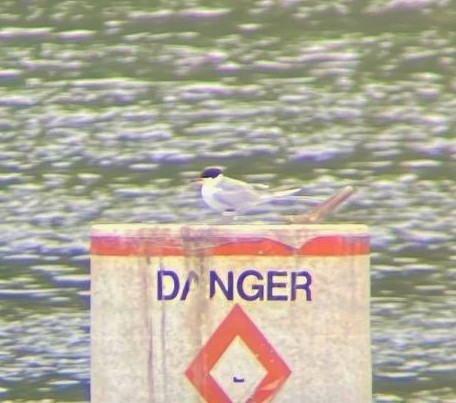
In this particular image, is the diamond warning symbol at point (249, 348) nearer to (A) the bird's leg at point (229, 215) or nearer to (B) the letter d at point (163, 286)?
(B) the letter d at point (163, 286)

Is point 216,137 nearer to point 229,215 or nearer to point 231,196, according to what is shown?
point 231,196

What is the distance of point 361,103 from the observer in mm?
10148

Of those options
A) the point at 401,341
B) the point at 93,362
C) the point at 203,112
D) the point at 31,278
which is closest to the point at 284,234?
the point at 93,362

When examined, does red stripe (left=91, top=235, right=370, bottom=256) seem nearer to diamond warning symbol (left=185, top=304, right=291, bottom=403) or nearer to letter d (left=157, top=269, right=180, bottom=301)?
letter d (left=157, top=269, right=180, bottom=301)

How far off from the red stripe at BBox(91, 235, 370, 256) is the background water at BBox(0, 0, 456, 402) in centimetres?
297

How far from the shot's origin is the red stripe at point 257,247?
4562 mm

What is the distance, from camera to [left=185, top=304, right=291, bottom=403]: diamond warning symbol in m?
4.61

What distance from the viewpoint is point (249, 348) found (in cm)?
462

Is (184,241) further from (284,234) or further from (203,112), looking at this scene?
(203,112)

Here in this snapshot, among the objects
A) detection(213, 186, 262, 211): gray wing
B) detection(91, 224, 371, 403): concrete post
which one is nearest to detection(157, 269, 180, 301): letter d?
detection(91, 224, 371, 403): concrete post

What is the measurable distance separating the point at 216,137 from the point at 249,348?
17.3 feet

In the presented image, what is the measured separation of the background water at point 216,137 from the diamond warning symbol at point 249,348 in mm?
2882

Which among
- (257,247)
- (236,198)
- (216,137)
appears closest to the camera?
(257,247)

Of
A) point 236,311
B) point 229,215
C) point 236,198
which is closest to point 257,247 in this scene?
point 236,311
